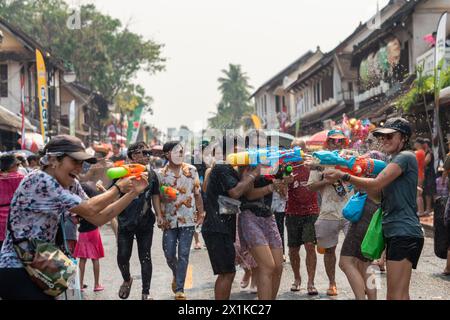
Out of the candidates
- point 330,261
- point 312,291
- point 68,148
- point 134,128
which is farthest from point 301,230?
point 134,128

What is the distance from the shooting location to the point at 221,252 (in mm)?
6723

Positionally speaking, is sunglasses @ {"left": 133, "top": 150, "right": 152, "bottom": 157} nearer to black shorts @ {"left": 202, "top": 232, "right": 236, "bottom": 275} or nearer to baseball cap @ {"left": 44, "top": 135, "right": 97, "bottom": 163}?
black shorts @ {"left": 202, "top": 232, "right": 236, "bottom": 275}

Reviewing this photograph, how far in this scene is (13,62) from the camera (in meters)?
33.7

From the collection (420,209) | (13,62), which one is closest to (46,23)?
(13,62)

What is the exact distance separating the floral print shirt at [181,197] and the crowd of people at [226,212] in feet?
0.04

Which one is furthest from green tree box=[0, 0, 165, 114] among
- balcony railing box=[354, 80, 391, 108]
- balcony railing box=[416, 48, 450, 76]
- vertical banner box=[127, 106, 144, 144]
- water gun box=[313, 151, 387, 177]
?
water gun box=[313, 151, 387, 177]

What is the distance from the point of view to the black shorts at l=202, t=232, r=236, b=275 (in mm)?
6691

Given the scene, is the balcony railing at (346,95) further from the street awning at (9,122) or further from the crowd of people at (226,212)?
the crowd of people at (226,212)

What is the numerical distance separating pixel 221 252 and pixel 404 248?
71.3 inches

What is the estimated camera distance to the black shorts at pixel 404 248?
5.59 metres

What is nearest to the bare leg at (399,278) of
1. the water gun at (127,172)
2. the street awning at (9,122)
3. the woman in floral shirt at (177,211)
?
the water gun at (127,172)

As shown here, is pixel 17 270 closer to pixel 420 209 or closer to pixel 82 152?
pixel 82 152

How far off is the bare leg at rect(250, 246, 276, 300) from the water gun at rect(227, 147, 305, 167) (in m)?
0.81
